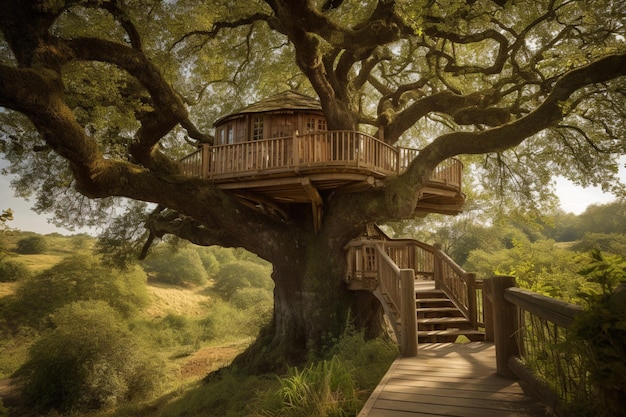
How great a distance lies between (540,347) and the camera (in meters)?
4.06

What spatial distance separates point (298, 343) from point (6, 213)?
9.31m

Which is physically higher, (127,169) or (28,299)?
(127,169)

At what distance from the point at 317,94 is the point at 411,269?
7954 mm

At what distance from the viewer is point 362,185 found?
36.1ft

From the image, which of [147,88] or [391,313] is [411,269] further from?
[147,88]

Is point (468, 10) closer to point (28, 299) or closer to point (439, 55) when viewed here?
point (439, 55)

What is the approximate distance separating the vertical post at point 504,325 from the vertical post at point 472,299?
3.73 m

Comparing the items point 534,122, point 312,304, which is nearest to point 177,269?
point 312,304

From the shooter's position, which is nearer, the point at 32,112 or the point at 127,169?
the point at 32,112

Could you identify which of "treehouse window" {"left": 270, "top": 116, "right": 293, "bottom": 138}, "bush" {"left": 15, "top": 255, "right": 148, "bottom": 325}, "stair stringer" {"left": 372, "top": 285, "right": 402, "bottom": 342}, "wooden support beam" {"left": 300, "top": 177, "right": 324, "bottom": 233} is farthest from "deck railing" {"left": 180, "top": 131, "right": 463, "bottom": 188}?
"bush" {"left": 15, "top": 255, "right": 148, "bottom": 325}

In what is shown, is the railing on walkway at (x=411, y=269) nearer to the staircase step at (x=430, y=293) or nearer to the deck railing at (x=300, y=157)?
the staircase step at (x=430, y=293)

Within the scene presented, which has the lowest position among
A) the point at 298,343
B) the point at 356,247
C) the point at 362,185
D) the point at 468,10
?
Result: the point at 298,343

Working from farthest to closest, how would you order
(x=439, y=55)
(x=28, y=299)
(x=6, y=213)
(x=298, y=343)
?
(x=28, y=299)
(x=439, y=55)
(x=298, y=343)
(x=6, y=213)

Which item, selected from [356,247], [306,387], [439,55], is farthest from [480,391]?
[439,55]
